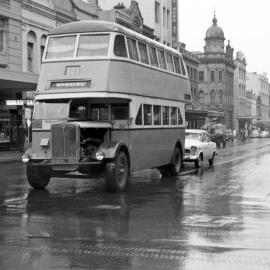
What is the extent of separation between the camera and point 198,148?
2253 centimetres

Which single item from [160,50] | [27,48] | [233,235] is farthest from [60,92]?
[27,48]

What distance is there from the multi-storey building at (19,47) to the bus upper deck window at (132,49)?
16549 millimetres

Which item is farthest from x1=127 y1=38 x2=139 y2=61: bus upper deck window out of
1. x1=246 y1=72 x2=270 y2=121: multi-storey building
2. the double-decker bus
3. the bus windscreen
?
x1=246 y1=72 x2=270 y2=121: multi-storey building

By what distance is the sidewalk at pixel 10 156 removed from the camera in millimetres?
27506

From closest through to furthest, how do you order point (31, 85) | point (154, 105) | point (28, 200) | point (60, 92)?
point (28, 200) < point (60, 92) < point (154, 105) < point (31, 85)

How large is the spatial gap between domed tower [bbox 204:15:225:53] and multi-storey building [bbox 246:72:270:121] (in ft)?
126

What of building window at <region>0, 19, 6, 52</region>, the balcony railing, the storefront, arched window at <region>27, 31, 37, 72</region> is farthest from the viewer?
arched window at <region>27, 31, 37, 72</region>

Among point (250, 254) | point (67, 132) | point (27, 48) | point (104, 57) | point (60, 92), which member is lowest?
point (250, 254)

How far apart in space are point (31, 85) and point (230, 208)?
22.5 meters

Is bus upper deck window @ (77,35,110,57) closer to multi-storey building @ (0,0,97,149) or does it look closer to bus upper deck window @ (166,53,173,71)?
bus upper deck window @ (166,53,173,71)

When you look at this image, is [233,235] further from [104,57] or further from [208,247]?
[104,57]

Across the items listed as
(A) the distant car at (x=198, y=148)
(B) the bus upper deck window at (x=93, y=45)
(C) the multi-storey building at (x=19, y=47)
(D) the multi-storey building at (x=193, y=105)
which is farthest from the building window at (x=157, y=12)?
(B) the bus upper deck window at (x=93, y=45)

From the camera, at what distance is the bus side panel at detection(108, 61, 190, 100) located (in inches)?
537

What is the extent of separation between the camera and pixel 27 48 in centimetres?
3631
